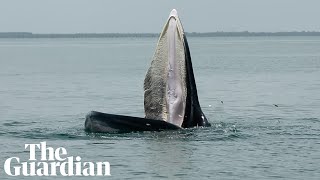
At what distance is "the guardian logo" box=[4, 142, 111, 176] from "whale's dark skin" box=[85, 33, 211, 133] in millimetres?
1131

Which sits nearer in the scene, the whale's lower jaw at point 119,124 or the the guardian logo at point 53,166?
the the guardian logo at point 53,166

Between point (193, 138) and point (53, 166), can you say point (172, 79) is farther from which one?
point (53, 166)

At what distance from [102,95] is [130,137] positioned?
20.7 meters

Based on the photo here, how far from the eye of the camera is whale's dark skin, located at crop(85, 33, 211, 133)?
22.5 m

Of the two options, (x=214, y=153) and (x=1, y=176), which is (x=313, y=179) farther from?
(x=1, y=176)

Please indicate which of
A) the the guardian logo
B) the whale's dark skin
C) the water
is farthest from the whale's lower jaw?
the the guardian logo

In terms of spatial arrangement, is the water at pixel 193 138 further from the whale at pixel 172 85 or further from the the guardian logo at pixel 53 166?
the whale at pixel 172 85

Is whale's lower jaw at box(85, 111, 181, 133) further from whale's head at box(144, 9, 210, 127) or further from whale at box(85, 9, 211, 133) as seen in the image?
whale's head at box(144, 9, 210, 127)

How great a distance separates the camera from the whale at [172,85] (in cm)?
2220

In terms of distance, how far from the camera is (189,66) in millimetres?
22219

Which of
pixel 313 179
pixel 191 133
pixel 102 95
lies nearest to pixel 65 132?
pixel 191 133

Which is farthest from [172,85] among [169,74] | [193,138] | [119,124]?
[193,138]

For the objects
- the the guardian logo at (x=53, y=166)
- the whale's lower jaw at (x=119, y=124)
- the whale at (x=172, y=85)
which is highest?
the whale at (x=172, y=85)

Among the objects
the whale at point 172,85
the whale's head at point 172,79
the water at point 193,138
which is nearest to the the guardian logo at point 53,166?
the water at point 193,138
